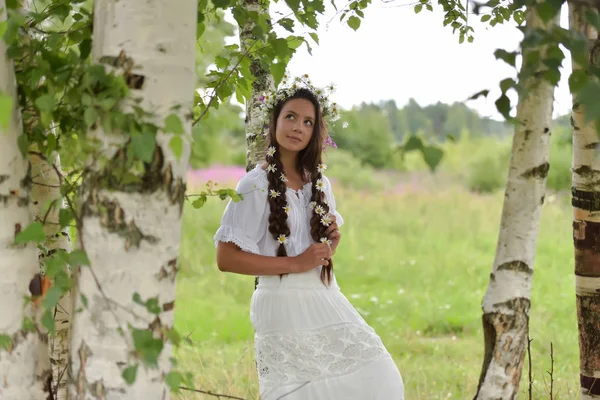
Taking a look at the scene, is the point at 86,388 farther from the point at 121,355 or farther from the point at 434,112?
the point at 434,112

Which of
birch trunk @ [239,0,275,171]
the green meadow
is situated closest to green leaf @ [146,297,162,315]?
the green meadow

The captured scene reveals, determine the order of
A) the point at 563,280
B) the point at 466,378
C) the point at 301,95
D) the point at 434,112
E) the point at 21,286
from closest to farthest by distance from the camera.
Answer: the point at 21,286 < the point at 301,95 < the point at 466,378 < the point at 563,280 < the point at 434,112

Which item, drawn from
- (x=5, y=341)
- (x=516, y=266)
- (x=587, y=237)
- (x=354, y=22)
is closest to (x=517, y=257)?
(x=516, y=266)

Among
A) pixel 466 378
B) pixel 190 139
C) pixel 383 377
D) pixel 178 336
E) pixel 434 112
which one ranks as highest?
pixel 434 112

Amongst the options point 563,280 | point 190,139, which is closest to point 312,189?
point 190,139

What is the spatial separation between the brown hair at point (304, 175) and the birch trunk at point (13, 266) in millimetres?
1248

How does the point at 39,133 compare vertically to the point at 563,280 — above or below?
above

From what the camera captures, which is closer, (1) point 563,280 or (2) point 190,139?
(2) point 190,139

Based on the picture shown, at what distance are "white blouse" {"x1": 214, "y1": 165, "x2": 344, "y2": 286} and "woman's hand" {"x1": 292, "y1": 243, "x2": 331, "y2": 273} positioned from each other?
10 cm

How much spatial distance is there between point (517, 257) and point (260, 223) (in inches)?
38.7

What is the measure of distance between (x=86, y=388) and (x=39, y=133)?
63 centimetres

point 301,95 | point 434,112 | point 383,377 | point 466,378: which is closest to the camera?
point 383,377

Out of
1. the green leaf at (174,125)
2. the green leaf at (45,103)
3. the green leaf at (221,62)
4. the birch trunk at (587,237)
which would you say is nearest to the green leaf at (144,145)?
the green leaf at (174,125)

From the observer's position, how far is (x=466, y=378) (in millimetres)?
5375
